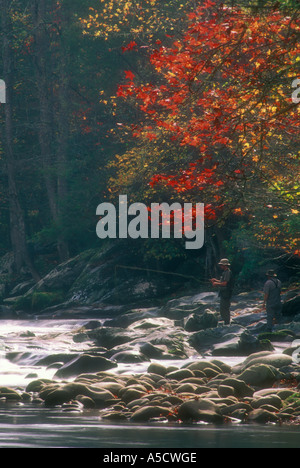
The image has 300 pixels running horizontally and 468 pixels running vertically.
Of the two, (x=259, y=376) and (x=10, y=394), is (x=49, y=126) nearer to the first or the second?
(x=10, y=394)

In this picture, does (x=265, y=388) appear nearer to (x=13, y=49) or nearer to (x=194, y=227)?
(x=194, y=227)

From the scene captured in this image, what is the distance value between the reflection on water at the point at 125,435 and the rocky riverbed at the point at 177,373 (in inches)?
23.0

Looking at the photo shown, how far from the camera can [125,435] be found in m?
8.10

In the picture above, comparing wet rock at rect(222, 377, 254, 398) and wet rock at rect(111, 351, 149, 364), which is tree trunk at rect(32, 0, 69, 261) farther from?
wet rock at rect(222, 377, 254, 398)

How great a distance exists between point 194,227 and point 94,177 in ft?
27.7

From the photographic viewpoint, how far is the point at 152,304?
2730 centimetres

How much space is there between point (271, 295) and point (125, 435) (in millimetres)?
10095

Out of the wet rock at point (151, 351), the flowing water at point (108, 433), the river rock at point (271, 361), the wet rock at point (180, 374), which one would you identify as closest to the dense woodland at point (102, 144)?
the river rock at point (271, 361)

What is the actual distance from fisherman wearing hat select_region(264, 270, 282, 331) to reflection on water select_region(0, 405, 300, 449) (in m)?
8.75

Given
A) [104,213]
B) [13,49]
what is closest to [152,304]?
[104,213]

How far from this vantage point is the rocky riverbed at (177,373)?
9617 mm

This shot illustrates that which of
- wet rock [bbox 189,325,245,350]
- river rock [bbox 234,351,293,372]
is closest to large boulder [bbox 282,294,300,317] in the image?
wet rock [bbox 189,325,245,350]

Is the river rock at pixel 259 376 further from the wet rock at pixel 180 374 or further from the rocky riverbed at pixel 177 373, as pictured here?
the wet rock at pixel 180 374
